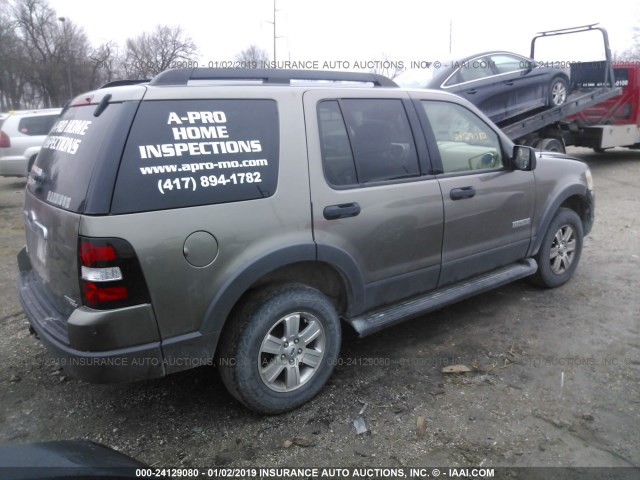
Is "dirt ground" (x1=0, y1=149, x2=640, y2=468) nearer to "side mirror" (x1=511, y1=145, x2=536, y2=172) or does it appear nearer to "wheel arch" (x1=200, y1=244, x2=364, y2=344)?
"wheel arch" (x1=200, y1=244, x2=364, y2=344)

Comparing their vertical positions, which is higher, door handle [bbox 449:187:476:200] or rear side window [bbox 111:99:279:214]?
rear side window [bbox 111:99:279:214]

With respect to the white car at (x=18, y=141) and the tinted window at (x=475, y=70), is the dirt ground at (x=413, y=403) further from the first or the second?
the white car at (x=18, y=141)

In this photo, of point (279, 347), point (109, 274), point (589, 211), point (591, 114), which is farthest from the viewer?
point (591, 114)

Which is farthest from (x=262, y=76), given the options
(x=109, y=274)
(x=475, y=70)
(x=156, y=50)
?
(x=156, y=50)

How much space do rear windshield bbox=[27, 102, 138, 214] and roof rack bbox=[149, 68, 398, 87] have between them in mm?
370

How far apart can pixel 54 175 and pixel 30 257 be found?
737mm

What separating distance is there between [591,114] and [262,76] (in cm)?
1158

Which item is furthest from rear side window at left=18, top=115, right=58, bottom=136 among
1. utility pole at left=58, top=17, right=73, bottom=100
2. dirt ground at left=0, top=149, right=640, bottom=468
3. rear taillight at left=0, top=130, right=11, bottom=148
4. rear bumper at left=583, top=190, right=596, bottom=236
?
utility pole at left=58, top=17, right=73, bottom=100

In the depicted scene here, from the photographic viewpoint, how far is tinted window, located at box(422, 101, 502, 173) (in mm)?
3818

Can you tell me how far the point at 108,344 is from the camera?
8.11ft

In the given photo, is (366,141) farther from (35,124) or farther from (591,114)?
(591,114)

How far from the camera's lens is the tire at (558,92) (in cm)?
1005

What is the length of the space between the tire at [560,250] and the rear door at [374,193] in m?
1.55

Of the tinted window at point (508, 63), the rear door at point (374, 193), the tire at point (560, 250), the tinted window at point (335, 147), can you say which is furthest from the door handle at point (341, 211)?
the tinted window at point (508, 63)
